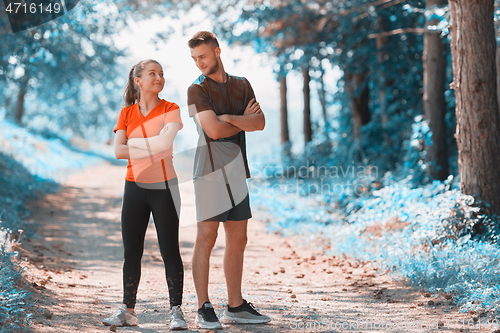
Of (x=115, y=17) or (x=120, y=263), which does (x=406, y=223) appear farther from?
(x=115, y=17)

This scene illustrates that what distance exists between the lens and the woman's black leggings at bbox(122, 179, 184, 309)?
400cm

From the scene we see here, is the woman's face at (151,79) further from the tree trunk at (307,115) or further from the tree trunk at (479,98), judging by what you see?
the tree trunk at (307,115)

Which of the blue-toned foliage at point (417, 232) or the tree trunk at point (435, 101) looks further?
the tree trunk at point (435, 101)

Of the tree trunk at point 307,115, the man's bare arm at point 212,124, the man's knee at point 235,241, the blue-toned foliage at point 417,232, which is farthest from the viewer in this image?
the tree trunk at point 307,115

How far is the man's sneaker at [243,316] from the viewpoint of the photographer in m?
4.28

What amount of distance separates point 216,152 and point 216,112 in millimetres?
309

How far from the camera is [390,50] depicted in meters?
13.4

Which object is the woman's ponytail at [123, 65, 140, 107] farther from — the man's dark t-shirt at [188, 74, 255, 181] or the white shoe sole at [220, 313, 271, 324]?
the white shoe sole at [220, 313, 271, 324]

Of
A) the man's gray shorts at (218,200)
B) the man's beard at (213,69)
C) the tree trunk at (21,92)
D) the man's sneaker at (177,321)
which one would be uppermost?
the tree trunk at (21,92)

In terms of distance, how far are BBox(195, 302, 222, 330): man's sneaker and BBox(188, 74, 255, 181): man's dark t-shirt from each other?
1.02 metres

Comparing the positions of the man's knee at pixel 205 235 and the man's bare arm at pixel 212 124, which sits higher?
the man's bare arm at pixel 212 124

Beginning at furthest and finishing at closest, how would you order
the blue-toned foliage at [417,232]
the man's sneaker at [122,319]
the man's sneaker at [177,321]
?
the blue-toned foliage at [417,232]
the man's sneaker at [122,319]
the man's sneaker at [177,321]

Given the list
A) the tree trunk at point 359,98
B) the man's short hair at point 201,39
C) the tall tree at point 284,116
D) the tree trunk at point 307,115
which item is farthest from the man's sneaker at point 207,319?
the tall tree at point 284,116

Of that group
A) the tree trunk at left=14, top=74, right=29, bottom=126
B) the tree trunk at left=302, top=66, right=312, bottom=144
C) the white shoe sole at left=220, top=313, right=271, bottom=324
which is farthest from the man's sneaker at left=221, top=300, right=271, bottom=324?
the tree trunk at left=14, top=74, right=29, bottom=126
